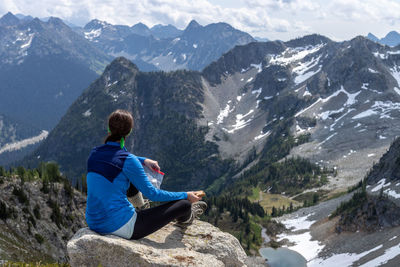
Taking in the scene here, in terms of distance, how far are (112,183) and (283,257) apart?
10729cm

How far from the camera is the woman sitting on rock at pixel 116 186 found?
10086mm

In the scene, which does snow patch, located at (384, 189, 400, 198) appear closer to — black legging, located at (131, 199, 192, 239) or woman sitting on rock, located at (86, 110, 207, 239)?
black legging, located at (131, 199, 192, 239)

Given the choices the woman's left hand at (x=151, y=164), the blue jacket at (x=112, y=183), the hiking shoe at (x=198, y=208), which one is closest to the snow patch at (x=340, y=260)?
the hiking shoe at (x=198, y=208)

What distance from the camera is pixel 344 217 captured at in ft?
355

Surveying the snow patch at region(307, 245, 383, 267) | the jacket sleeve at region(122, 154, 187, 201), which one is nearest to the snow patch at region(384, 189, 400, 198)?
the snow patch at region(307, 245, 383, 267)

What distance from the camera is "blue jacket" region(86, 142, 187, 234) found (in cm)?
1007

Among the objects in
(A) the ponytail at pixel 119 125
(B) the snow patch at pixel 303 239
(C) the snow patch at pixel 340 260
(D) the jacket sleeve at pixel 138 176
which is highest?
(A) the ponytail at pixel 119 125

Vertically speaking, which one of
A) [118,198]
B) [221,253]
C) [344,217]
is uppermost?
[118,198]

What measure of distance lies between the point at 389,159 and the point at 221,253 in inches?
5756

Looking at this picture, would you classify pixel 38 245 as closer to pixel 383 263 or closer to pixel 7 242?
pixel 7 242

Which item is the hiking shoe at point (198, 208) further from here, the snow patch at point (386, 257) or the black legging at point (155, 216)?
the snow patch at point (386, 257)

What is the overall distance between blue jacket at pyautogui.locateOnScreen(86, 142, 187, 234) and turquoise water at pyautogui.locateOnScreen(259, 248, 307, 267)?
331ft

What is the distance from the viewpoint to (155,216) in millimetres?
11258

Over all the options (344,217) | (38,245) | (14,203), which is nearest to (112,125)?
(38,245)
